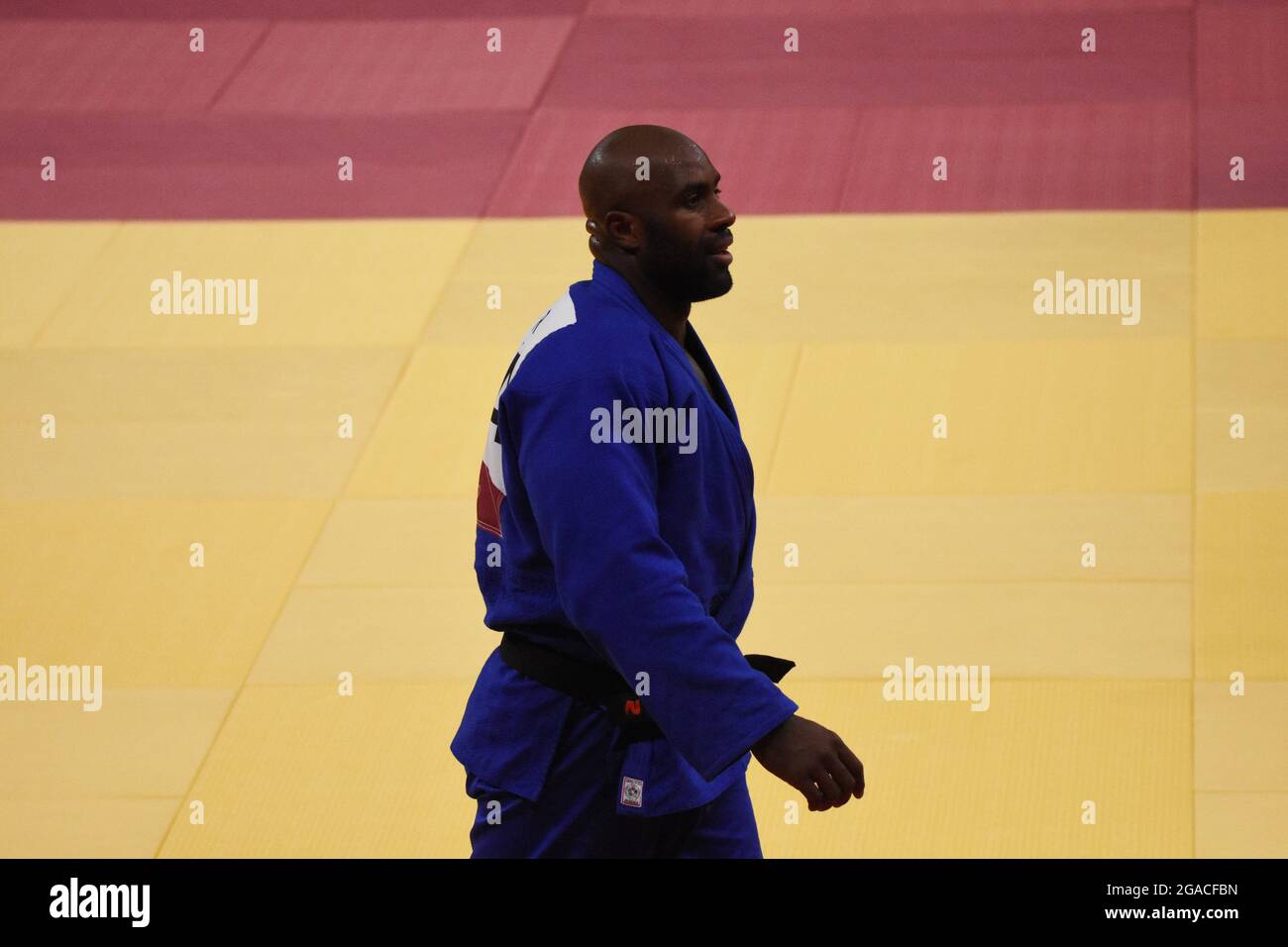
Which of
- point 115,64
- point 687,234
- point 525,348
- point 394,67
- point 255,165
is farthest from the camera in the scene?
point 115,64

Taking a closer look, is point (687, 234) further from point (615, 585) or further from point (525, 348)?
point (615, 585)

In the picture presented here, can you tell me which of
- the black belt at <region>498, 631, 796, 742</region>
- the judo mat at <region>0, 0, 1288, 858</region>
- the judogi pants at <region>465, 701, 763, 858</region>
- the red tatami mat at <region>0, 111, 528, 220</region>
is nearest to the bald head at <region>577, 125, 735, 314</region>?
the black belt at <region>498, 631, 796, 742</region>

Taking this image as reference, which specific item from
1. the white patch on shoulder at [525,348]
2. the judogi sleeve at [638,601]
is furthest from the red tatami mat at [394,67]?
the judogi sleeve at [638,601]

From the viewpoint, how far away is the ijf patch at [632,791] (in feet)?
16.2

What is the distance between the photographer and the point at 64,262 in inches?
586

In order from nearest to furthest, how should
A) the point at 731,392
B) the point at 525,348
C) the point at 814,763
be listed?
the point at 814,763 < the point at 525,348 < the point at 731,392

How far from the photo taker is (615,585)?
14.5 feet

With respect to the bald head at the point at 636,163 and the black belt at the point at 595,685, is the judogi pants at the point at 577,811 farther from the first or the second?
the bald head at the point at 636,163

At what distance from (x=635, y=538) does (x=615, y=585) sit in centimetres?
12

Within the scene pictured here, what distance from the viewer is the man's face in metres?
4.99

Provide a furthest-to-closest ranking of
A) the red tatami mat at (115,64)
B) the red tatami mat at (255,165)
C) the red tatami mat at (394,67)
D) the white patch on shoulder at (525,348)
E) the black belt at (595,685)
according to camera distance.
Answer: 1. the red tatami mat at (115,64)
2. the red tatami mat at (394,67)
3. the red tatami mat at (255,165)
4. the black belt at (595,685)
5. the white patch on shoulder at (525,348)

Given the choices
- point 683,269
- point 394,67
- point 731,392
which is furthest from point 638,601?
point 394,67
